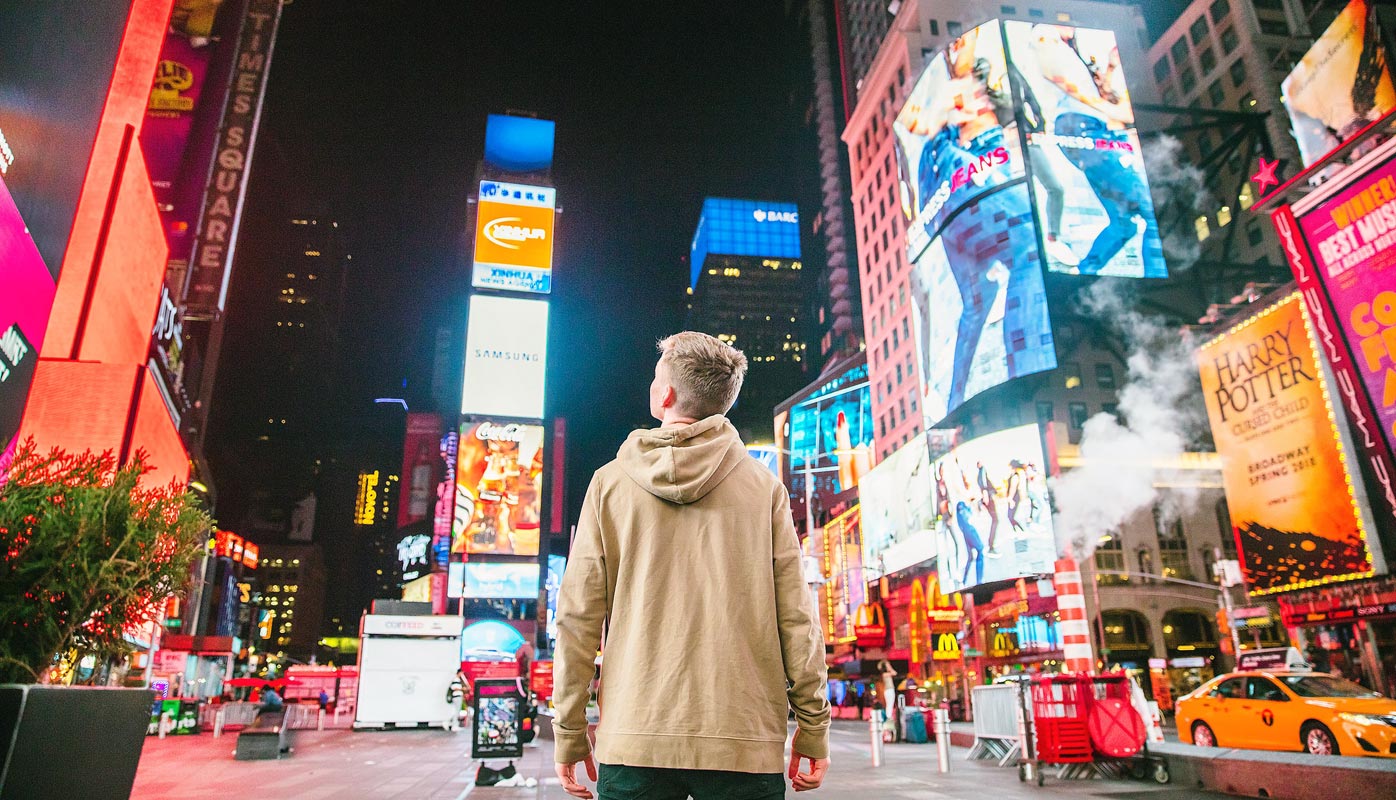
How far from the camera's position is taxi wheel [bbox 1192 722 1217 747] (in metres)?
12.8

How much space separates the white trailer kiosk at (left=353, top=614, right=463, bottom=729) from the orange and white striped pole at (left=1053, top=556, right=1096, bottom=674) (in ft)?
58.8

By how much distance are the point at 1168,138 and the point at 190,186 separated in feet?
166

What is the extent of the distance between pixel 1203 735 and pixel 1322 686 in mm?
2426

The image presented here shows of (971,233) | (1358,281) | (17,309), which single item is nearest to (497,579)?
(971,233)

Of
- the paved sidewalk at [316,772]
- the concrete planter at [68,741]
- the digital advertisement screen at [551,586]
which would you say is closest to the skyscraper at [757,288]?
the digital advertisement screen at [551,586]

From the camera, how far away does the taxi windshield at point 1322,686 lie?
10.9m

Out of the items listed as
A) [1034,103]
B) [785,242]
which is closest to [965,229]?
[1034,103]

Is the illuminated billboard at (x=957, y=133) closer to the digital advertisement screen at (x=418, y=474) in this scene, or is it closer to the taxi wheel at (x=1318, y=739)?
the taxi wheel at (x=1318, y=739)

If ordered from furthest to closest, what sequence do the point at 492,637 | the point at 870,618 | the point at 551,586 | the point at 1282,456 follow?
the point at 551,586
the point at 492,637
the point at 870,618
the point at 1282,456

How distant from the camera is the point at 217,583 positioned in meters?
68.6

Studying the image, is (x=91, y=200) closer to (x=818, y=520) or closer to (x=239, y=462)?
(x=818, y=520)

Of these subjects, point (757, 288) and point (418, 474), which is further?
point (757, 288)

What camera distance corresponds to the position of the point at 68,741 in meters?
Result: 3.56

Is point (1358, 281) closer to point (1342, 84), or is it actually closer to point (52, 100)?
point (1342, 84)
